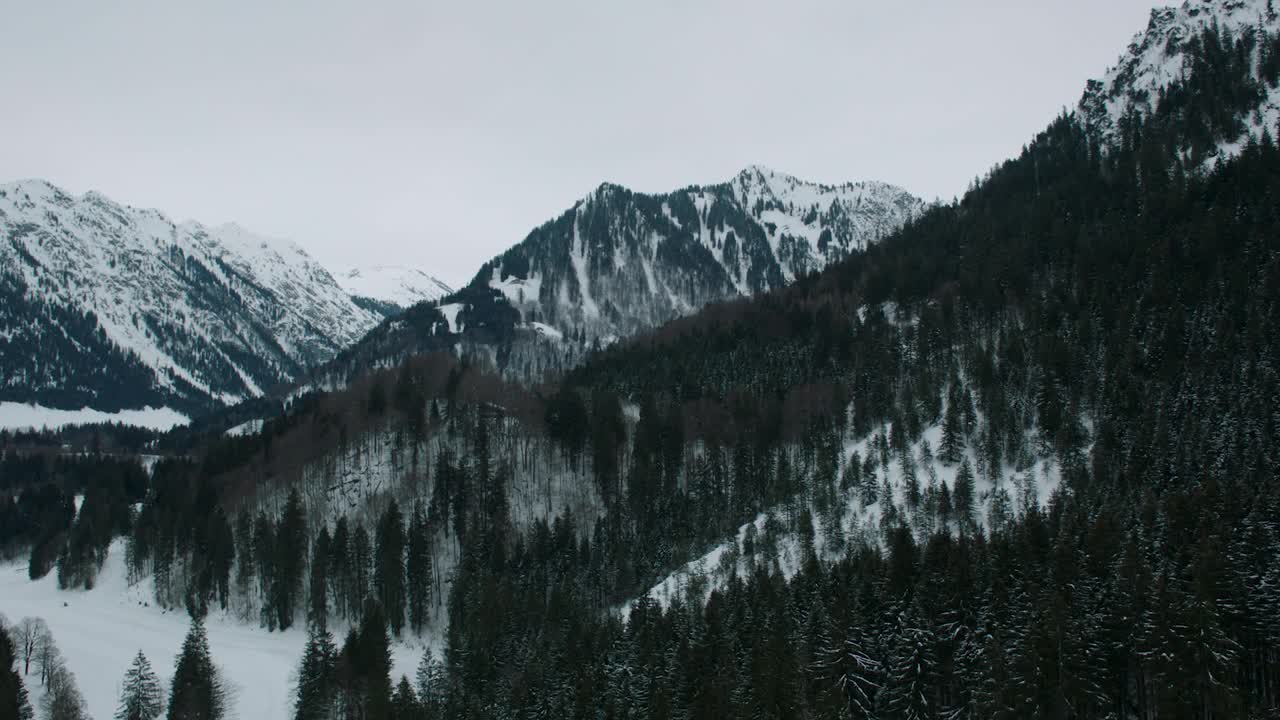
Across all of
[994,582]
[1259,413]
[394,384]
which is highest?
[394,384]

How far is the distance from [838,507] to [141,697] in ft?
286

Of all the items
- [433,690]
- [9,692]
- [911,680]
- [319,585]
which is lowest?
[433,690]

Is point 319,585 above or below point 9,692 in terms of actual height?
above

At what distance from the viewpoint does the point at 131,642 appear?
105 metres

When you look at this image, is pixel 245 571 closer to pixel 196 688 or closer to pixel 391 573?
pixel 391 573

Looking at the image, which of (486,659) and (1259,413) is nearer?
(486,659)

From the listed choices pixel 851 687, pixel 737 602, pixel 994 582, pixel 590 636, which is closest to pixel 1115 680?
pixel 994 582

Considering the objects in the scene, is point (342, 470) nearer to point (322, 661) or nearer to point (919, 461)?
point (322, 661)

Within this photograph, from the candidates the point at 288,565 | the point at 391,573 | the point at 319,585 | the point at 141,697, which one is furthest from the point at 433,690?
the point at 288,565

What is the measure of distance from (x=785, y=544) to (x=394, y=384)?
101499mm

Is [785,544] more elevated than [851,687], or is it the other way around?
[785,544]

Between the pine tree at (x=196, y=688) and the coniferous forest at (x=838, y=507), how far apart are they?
0.40m

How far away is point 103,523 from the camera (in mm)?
141875

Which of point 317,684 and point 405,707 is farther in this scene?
point 317,684
